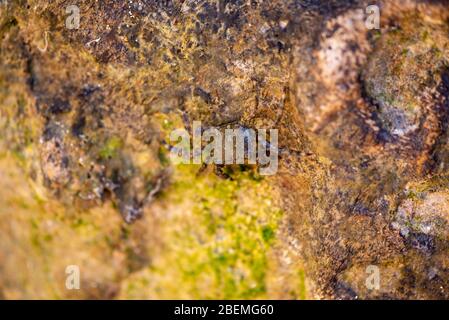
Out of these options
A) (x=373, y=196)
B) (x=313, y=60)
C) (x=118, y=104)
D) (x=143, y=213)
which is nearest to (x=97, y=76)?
(x=118, y=104)

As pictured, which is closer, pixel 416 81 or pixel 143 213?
pixel 416 81

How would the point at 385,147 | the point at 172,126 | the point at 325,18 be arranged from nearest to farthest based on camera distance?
the point at 325,18, the point at 385,147, the point at 172,126

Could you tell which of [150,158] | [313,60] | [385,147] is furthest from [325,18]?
[150,158]

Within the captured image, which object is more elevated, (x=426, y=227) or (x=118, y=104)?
(x=118, y=104)

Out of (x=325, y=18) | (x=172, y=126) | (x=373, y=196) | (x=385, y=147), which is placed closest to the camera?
(x=325, y=18)
